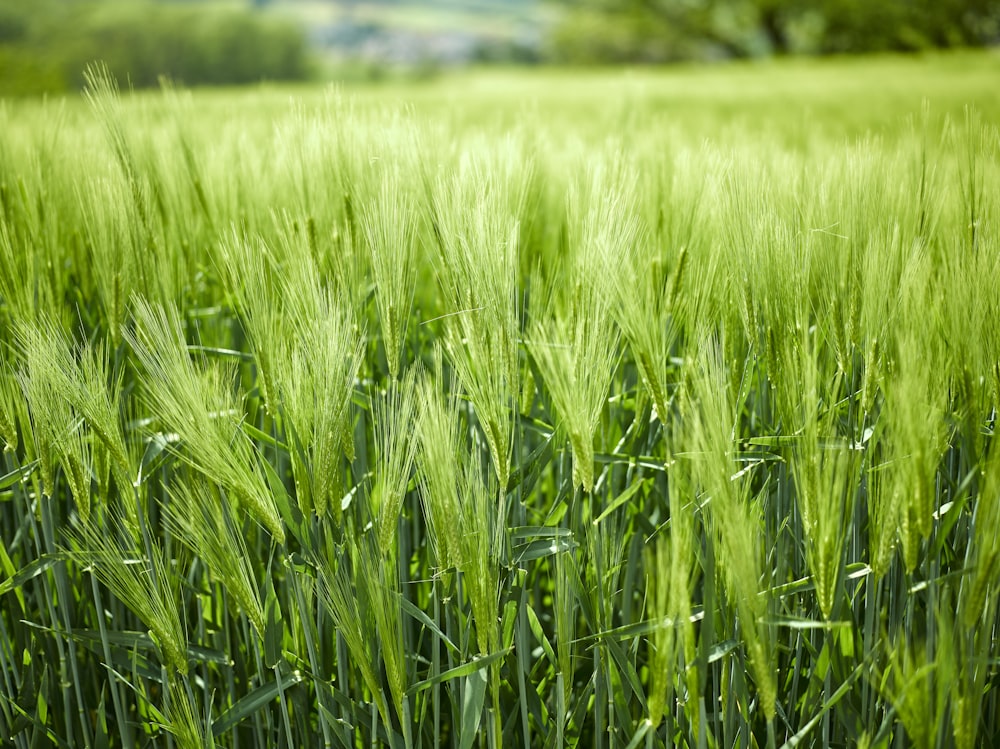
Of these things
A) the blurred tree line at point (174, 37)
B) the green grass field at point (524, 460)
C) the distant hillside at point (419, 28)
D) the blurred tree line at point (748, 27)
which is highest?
the distant hillside at point (419, 28)

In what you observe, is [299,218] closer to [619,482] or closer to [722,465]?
[619,482]

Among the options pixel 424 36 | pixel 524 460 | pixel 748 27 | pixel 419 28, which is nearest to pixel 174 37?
pixel 748 27

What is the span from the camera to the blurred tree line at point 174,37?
25844 millimetres

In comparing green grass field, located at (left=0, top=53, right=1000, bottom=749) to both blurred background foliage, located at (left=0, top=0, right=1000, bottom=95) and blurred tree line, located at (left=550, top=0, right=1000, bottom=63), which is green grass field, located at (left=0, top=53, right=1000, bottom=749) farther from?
blurred tree line, located at (left=550, top=0, right=1000, bottom=63)

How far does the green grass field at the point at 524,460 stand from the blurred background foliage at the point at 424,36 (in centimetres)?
648

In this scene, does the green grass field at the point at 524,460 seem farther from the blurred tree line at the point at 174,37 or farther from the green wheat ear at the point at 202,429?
the blurred tree line at the point at 174,37

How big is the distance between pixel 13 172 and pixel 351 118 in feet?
1.79

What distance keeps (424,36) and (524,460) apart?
46.8m

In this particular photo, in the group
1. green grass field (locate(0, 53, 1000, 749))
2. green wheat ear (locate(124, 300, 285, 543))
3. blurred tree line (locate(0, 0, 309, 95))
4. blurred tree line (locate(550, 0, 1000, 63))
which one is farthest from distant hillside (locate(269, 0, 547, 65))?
green wheat ear (locate(124, 300, 285, 543))

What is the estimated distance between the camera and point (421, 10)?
177 ft

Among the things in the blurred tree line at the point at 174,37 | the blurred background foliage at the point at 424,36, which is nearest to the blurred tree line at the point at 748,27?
the blurred background foliage at the point at 424,36

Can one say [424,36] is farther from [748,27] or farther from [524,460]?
[524,460]

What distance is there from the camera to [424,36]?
4384 centimetres

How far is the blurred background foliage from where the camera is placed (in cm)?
1523
